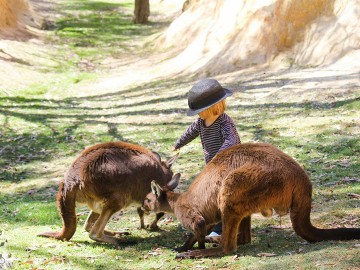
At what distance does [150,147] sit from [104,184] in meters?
5.30

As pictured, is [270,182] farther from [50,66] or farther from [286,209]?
[50,66]

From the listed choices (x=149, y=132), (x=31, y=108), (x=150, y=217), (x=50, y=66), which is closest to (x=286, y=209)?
(x=150, y=217)

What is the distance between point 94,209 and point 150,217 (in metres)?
1.36

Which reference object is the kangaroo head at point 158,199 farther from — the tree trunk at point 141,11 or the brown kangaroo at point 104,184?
the tree trunk at point 141,11

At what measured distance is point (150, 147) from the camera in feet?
37.4

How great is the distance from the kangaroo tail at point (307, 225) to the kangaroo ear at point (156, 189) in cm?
132

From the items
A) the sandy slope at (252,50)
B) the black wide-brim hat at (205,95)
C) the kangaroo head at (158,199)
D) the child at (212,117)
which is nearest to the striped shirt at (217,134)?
the child at (212,117)

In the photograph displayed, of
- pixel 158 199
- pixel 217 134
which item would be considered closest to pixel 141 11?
pixel 217 134

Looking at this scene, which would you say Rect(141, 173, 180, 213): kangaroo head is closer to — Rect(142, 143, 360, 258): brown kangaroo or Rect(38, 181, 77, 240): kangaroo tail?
Rect(142, 143, 360, 258): brown kangaroo

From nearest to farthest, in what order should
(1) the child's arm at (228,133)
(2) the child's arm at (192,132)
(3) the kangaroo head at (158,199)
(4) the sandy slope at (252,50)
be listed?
1. (3) the kangaroo head at (158,199)
2. (1) the child's arm at (228,133)
3. (2) the child's arm at (192,132)
4. (4) the sandy slope at (252,50)

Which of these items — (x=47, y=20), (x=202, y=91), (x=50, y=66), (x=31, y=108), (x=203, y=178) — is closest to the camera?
(x=203, y=178)

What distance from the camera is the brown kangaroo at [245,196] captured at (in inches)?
209

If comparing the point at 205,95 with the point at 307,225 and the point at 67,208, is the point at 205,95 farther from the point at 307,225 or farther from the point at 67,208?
the point at 67,208

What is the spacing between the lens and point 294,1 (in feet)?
50.2
